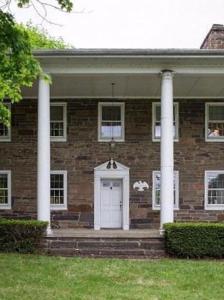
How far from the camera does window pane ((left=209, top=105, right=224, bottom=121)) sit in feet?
64.3

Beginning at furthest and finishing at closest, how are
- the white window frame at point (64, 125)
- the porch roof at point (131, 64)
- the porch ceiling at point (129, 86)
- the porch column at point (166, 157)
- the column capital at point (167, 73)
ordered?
the white window frame at point (64, 125), the porch ceiling at point (129, 86), the column capital at point (167, 73), the porch column at point (166, 157), the porch roof at point (131, 64)

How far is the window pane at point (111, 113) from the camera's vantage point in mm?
19594

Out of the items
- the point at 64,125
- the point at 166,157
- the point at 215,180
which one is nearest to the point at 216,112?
the point at 215,180

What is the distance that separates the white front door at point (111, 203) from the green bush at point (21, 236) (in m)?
5.42

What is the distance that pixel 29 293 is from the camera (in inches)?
361

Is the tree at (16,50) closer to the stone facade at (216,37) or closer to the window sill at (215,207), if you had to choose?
the window sill at (215,207)

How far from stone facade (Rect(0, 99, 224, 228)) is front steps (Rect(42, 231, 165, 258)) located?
480 cm

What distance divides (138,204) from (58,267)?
7.84 metres

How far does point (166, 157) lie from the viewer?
15156mm

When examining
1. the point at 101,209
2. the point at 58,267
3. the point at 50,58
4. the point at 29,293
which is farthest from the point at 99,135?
→ the point at 29,293

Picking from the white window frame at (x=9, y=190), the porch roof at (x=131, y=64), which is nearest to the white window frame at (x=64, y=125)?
the white window frame at (x=9, y=190)

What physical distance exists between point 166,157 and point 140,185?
436 cm

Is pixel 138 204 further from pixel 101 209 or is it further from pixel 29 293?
pixel 29 293

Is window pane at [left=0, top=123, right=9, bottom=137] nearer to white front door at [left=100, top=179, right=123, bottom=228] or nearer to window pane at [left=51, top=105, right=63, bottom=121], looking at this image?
window pane at [left=51, top=105, right=63, bottom=121]
